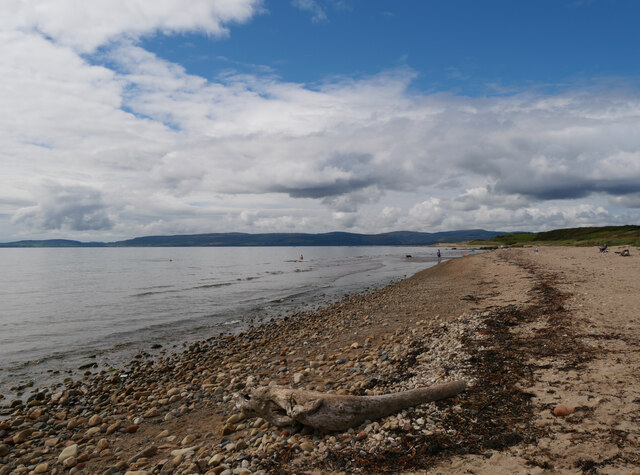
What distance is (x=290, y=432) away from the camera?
21.1 feet

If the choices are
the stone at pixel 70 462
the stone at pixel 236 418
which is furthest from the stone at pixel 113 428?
the stone at pixel 236 418

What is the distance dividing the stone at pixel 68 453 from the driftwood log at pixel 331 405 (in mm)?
4321

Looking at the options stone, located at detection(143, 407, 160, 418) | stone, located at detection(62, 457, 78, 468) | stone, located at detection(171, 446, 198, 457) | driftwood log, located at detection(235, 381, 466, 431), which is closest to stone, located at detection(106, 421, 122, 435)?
stone, located at detection(143, 407, 160, 418)

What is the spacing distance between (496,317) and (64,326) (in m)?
25.6

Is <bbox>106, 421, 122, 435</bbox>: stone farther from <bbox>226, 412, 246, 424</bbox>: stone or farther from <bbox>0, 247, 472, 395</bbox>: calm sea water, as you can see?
<bbox>0, 247, 472, 395</bbox>: calm sea water

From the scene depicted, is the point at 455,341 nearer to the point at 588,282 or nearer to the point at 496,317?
the point at 496,317

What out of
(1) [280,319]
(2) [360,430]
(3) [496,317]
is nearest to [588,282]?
(3) [496,317]

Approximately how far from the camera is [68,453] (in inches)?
299

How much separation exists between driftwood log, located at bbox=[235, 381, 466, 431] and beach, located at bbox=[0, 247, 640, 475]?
0.16m

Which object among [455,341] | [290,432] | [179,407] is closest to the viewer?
[290,432]

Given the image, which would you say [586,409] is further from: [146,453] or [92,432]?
[92,432]

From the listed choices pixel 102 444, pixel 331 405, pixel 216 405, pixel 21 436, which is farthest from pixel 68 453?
pixel 331 405

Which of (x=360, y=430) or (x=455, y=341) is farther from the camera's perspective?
(x=455, y=341)

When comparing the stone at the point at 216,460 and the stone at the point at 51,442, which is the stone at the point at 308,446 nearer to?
the stone at the point at 216,460
